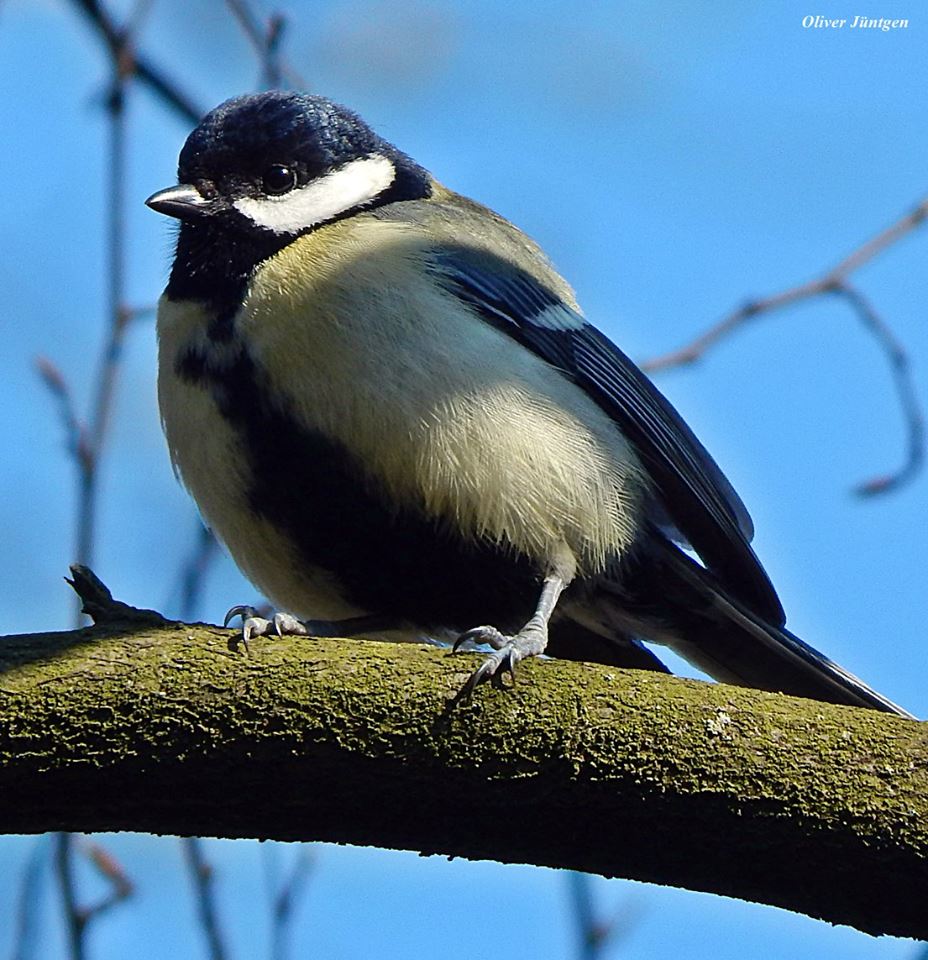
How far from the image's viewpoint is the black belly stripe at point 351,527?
306 centimetres

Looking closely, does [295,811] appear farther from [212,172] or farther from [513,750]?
[212,172]

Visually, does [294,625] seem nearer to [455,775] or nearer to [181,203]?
[455,775]

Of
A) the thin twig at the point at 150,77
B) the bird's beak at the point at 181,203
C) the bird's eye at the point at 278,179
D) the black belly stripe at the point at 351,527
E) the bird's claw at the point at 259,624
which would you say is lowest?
the bird's claw at the point at 259,624

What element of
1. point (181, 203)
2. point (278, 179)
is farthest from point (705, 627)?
point (181, 203)

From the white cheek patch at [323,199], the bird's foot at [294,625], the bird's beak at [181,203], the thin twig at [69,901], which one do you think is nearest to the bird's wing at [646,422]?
the white cheek patch at [323,199]

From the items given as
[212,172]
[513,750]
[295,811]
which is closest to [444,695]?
[513,750]

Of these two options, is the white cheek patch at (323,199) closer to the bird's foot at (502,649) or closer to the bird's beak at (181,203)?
the bird's beak at (181,203)

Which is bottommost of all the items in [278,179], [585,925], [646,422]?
[585,925]

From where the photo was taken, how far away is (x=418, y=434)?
118 inches

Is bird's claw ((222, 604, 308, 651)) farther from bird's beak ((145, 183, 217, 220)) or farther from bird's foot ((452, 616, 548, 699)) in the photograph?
bird's beak ((145, 183, 217, 220))

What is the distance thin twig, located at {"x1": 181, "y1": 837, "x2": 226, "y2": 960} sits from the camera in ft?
9.11

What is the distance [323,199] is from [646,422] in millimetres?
1021

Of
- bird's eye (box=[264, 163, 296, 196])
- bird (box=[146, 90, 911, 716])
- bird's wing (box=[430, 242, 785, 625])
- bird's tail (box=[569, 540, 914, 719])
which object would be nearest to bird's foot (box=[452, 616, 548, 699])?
bird (box=[146, 90, 911, 716])

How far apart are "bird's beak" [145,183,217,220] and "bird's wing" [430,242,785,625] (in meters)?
0.60
